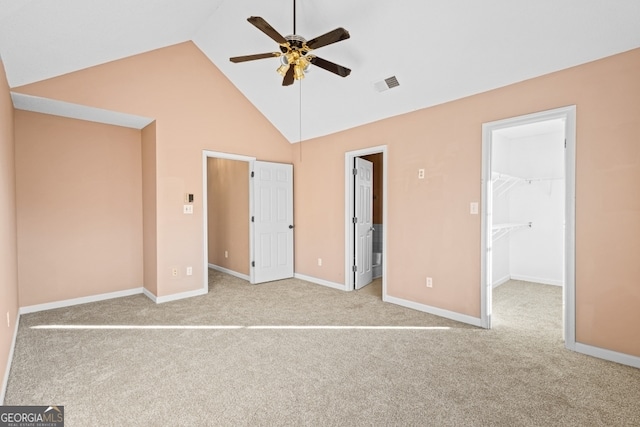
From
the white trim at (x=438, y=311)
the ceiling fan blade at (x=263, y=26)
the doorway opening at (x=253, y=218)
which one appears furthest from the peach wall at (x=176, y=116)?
the white trim at (x=438, y=311)

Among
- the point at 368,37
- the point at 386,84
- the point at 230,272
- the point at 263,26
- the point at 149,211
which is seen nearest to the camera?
the point at 263,26

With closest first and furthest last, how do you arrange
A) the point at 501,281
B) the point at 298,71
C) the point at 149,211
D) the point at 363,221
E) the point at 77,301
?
the point at 298,71
the point at 77,301
the point at 149,211
the point at 363,221
the point at 501,281

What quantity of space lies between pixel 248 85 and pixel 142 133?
1.73 m

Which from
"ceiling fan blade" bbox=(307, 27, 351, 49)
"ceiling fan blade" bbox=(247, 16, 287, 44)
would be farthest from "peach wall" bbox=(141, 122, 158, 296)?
"ceiling fan blade" bbox=(307, 27, 351, 49)

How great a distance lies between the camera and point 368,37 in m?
3.17

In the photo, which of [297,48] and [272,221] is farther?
[272,221]

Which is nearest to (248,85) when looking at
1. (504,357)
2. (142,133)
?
(142,133)

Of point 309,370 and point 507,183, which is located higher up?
point 507,183

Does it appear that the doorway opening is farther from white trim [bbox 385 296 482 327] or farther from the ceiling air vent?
the ceiling air vent

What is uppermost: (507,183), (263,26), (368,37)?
(368,37)

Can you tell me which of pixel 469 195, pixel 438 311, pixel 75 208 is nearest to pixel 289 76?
pixel 469 195

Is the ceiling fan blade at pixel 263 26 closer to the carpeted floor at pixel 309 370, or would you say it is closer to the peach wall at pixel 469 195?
the peach wall at pixel 469 195

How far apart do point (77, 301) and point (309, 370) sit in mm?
3549

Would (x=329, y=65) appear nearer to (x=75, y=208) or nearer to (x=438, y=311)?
(x=438, y=311)
